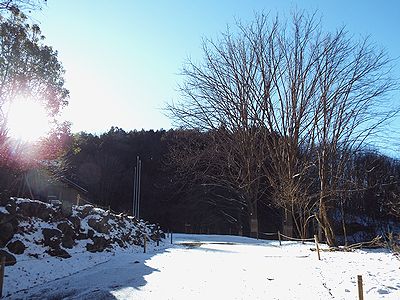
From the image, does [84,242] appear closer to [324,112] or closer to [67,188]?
[324,112]

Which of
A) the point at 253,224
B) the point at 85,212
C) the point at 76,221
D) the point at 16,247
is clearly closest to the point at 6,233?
the point at 16,247

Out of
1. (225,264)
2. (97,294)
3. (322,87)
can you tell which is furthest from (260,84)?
(97,294)

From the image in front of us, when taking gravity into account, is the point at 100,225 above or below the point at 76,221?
below

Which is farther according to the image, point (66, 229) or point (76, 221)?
point (76, 221)

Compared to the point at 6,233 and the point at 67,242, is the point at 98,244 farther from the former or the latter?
the point at 6,233

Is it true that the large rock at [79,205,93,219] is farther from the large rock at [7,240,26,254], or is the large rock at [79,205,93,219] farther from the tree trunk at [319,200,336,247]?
the tree trunk at [319,200,336,247]

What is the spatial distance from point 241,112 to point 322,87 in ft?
17.3

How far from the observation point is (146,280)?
32.6 feet

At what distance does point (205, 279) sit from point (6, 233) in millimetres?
5917

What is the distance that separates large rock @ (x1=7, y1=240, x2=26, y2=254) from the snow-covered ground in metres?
0.57

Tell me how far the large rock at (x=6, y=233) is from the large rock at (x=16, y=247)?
0.19 metres

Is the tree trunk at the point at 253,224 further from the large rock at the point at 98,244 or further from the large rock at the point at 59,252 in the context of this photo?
the large rock at the point at 59,252

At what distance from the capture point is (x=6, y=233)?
11.0 m

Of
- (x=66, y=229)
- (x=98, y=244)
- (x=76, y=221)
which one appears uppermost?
(x=76, y=221)
